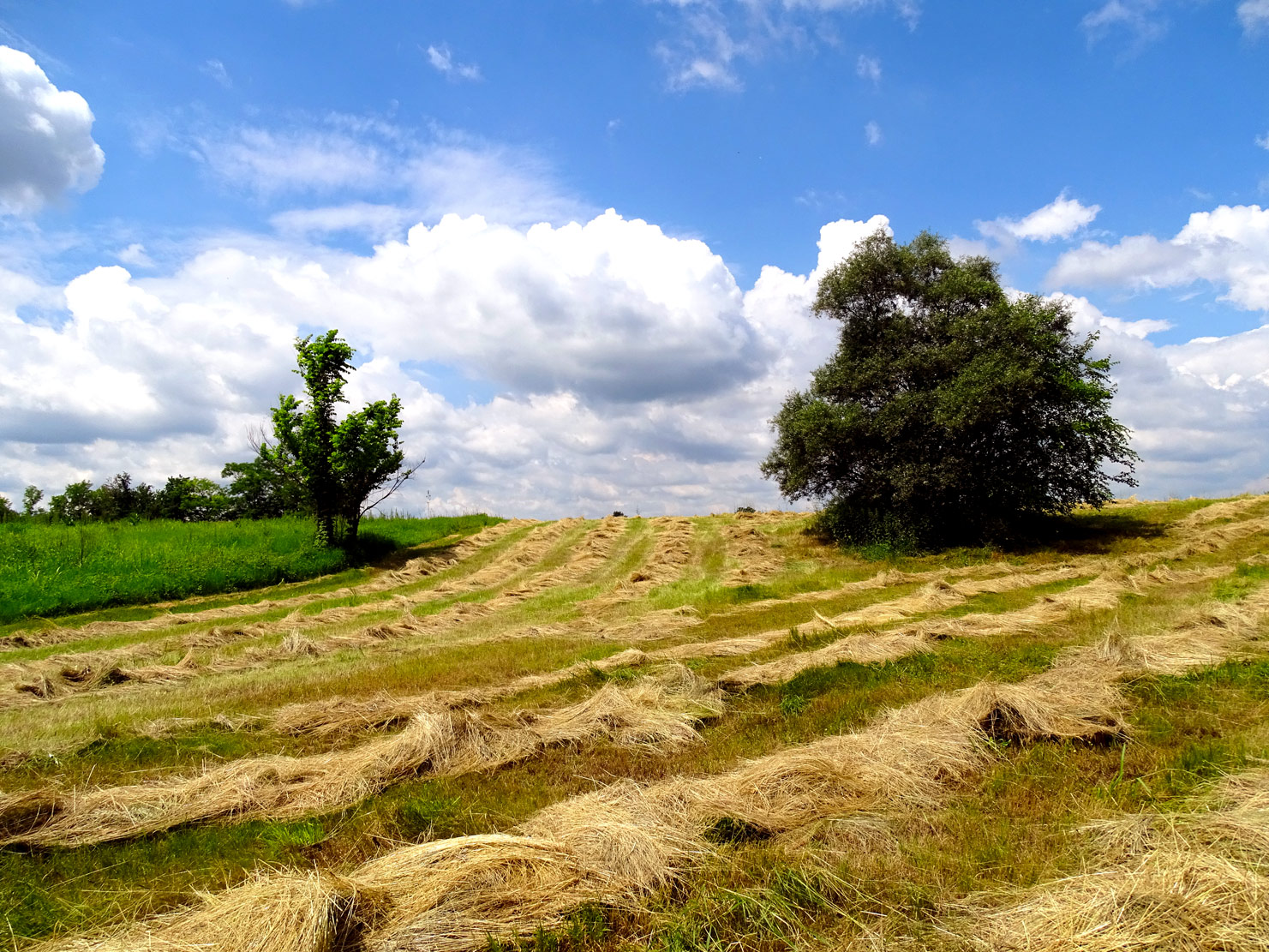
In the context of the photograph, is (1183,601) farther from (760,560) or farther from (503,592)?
(503,592)

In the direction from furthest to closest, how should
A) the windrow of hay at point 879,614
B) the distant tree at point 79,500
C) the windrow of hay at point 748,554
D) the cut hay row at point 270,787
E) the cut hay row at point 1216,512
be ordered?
the distant tree at point 79,500, the cut hay row at point 1216,512, the windrow of hay at point 748,554, the windrow of hay at point 879,614, the cut hay row at point 270,787

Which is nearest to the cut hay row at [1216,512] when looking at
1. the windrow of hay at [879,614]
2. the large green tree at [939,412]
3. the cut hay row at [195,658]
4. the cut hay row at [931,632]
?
the large green tree at [939,412]

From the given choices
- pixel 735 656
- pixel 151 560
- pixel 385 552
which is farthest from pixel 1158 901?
pixel 385 552

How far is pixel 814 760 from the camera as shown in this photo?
5.26 meters

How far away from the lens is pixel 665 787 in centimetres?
516

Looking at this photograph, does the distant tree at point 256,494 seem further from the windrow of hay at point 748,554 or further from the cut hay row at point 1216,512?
the cut hay row at point 1216,512

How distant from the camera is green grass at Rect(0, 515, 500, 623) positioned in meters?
17.9

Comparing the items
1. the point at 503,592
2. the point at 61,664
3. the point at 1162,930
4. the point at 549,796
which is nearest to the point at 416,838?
the point at 549,796

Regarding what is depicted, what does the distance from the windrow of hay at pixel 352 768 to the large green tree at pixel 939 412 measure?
17196 mm

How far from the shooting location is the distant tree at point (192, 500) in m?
42.8

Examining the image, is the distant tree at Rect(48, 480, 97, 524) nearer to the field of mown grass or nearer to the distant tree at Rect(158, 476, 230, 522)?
the distant tree at Rect(158, 476, 230, 522)

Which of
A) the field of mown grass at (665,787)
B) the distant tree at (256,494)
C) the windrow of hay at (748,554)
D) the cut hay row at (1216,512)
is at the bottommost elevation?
the field of mown grass at (665,787)

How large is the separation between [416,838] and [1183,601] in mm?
13143

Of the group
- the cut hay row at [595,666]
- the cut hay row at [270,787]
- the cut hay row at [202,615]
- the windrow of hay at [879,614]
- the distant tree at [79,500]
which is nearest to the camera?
the cut hay row at [270,787]
